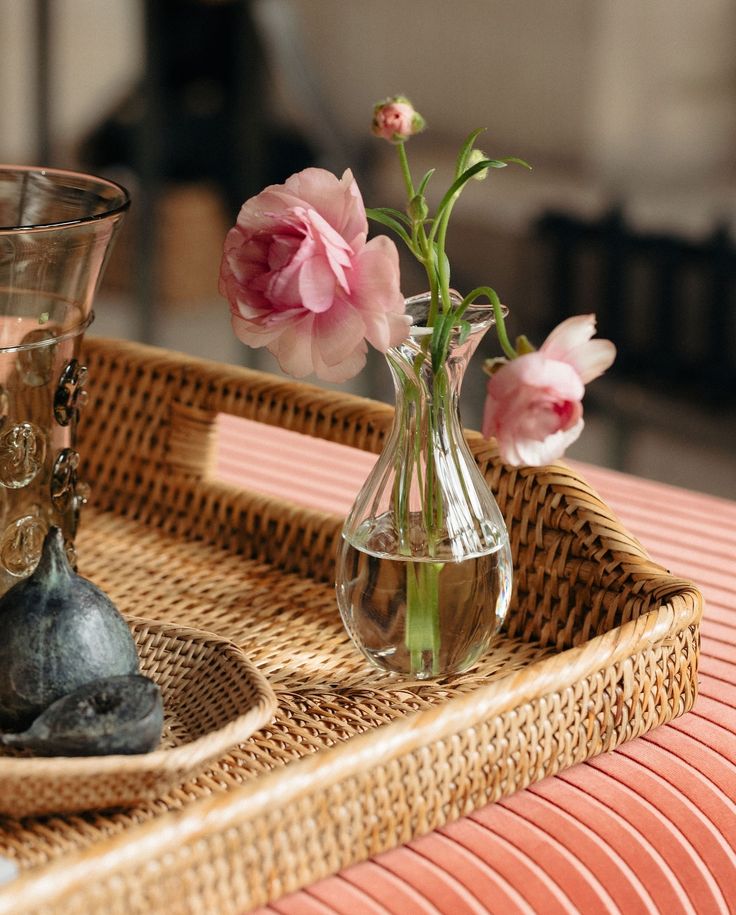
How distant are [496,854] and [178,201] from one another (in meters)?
2.71

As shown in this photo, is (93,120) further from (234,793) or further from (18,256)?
(234,793)

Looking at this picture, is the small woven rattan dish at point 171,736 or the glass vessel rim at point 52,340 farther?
A: the glass vessel rim at point 52,340

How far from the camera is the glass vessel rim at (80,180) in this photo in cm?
54

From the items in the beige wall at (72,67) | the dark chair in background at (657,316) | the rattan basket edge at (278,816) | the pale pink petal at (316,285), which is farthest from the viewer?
the beige wall at (72,67)

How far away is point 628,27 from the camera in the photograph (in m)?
2.33

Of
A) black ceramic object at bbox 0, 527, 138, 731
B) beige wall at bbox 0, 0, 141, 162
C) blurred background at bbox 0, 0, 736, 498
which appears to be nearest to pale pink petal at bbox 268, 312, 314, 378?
black ceramic object at bbox 0, 527, 138, 731

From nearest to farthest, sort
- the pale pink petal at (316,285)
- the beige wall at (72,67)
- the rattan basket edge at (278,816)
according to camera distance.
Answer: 1. the rattan basket edge at (278,816)
2. the pale pink petal at (316,285)
3. the beige wall at (72,67)

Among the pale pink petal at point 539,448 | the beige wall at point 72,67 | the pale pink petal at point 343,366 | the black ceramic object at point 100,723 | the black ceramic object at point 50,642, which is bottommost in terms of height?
the black ceramic object at point 100,723

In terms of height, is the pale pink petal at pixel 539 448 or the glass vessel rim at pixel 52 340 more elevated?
the glass vessel rim at pixel 52 340

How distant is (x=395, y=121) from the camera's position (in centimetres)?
52

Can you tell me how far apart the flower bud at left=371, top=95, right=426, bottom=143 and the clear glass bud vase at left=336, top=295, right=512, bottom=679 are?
71mm

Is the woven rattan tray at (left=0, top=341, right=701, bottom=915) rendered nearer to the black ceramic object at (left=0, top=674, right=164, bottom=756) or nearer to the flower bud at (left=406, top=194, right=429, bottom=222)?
the black ceramic object at (left=0, top=674, right=164, bottom=756)

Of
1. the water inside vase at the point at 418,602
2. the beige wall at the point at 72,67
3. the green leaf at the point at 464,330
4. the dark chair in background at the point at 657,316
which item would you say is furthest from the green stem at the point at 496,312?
the beige wall at the point at 72,67

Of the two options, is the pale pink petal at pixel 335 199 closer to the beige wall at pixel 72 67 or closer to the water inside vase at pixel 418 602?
A: the water inside vase at pixel 418 602
